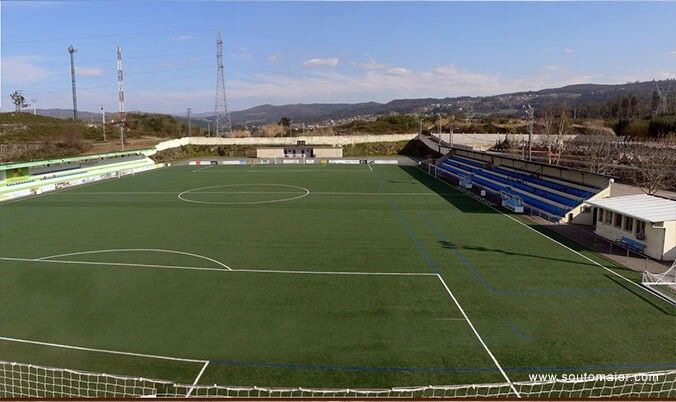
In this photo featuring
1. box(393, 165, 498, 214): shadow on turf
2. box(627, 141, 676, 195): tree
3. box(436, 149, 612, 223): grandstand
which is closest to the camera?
box(436, 149, 612, 223): grandstand

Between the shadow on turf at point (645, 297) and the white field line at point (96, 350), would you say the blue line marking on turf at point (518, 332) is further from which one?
the white field line at point (96, 350)

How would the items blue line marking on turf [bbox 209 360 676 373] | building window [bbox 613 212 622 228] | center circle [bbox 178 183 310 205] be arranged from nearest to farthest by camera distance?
blue line marking on turf [bbox 209 360 676 373], building window [bbox 613 212 622 228], center circle [bbox 178 183 310 205]

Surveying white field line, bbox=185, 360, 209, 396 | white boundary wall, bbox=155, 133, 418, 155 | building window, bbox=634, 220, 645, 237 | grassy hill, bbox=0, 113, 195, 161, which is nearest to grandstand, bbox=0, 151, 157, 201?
grassy hill, bbox=0, 113, 195, 161

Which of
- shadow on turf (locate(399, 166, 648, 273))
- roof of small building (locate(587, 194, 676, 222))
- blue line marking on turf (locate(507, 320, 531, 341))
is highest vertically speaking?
roof of small building (locate(587, 194, 676, 222))

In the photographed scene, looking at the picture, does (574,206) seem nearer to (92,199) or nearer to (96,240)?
(96,240)

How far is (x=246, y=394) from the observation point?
10406mm

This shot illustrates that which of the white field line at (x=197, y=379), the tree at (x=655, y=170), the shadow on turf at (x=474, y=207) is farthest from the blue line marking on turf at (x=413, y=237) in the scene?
the tree at (x=655, y=170)

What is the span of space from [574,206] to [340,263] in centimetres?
1578

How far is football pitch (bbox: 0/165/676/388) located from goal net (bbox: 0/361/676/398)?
40cm

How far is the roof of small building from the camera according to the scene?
19.8m

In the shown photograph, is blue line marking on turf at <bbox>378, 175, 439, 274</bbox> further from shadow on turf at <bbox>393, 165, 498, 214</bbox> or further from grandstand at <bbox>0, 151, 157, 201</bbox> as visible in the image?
grandstand at <bbox>0, 151, 157, 201</bbox>

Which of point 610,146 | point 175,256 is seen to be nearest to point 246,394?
point 175,256

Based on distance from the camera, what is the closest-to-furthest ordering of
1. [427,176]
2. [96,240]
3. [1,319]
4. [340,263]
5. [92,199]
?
[1,319]
[340,263]
[96,240]
[92,199]
[427,176]

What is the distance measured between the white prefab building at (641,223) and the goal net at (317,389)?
408 inches
